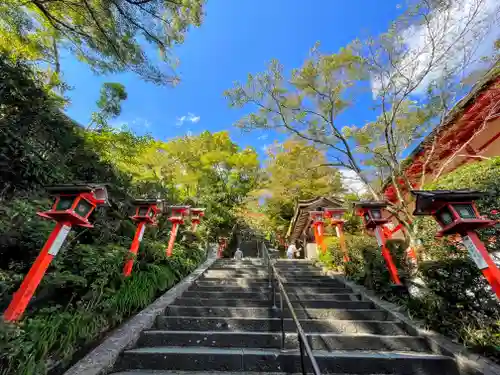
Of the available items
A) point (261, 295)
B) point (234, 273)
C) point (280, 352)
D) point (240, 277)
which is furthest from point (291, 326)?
point (234, 273)

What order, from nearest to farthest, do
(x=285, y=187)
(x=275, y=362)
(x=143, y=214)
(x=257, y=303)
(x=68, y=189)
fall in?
(x=275, y=362), (x=68, y=189), (x=257, y=303), (x=143, y=214), (x=285, y=187)

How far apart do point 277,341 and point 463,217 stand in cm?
293

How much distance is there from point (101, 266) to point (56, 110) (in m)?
3.96

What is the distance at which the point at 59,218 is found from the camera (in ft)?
8.91

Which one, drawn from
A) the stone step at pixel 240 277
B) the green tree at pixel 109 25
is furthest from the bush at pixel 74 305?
the green tree at pixel 109 25

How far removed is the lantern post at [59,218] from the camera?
2.37 meters

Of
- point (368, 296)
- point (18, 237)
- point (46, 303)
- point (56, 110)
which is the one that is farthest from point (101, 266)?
point (368, 296)

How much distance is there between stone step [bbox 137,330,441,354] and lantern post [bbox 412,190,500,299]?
128 cm

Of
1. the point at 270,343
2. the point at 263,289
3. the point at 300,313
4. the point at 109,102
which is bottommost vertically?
the point at 270,343

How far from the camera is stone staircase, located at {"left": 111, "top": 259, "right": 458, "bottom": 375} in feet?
8.30

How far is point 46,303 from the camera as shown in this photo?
2.92m

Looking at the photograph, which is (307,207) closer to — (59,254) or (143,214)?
(143,214)

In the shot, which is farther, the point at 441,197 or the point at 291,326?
the point at 291,326

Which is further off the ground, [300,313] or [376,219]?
[376,219]
